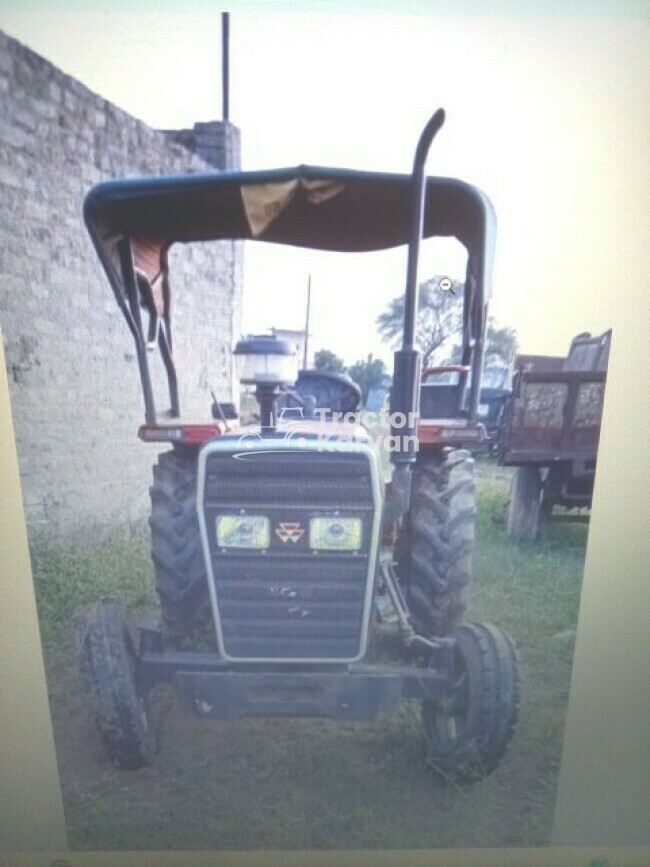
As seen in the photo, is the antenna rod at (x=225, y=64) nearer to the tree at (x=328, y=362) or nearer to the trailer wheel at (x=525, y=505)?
the tree at (x=328, y=362)

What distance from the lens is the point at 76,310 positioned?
135 centimetres

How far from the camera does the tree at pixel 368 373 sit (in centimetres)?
132

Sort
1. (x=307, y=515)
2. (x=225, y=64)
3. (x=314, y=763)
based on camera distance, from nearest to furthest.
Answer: (x=225, y=64) → (x=307, y=515) → (x=314, y=763)

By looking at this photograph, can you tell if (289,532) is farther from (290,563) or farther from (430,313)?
(430,313)

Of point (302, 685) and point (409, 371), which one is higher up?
point (409, 371)

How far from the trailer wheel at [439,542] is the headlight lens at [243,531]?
0.35 meters

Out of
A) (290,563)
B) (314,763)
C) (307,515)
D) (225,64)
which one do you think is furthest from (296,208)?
(314,763)

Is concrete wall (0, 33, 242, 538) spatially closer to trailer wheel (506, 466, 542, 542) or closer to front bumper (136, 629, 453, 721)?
front bumper (136, 629, 453, 721)

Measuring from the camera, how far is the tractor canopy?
4.08ft

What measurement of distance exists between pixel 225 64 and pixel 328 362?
2.19 ft

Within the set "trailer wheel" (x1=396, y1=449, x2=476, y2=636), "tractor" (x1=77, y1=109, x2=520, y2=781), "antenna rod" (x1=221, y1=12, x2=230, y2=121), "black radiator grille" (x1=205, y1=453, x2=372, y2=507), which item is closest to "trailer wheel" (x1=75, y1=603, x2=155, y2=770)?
"tractor" (x1=77, y1=109, x2=520, y2=781)

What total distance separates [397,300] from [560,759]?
1284mm

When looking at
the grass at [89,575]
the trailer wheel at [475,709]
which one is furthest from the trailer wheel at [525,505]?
the grass at [89,575]

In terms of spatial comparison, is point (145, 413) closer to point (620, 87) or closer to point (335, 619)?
point (335, 619)
